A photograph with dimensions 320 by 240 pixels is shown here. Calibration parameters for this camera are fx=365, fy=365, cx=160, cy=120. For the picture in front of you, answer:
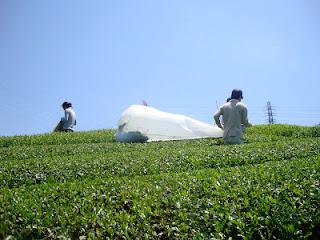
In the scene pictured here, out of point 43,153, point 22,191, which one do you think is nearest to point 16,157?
point 43,153

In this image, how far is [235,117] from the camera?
36.4ft

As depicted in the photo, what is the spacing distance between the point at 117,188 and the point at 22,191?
1370 mm

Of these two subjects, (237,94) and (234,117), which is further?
(237,94)

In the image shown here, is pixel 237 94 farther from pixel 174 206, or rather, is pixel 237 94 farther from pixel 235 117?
pixel 174 206

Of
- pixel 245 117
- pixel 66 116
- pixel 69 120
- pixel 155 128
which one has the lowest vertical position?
pixel 245 117

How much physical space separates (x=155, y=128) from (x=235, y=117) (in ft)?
13.5

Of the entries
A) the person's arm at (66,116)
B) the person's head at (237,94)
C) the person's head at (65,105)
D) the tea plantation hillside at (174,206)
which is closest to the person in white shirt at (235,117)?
the person's head at (237,94)

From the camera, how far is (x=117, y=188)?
16.5ft

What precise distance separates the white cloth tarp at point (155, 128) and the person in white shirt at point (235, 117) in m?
3.09

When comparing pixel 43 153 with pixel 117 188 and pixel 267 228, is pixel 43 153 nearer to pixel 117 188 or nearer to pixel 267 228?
pixel 117 188

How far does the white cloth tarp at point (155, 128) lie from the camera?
1419 cm

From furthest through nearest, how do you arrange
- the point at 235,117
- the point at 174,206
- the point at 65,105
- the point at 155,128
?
the point at 65,105 → the point at 155,128 → the point at 235,117 → the point at 174,206

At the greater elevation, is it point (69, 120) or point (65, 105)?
Result: point (65, 105)

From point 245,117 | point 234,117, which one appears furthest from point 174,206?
point 245,117
